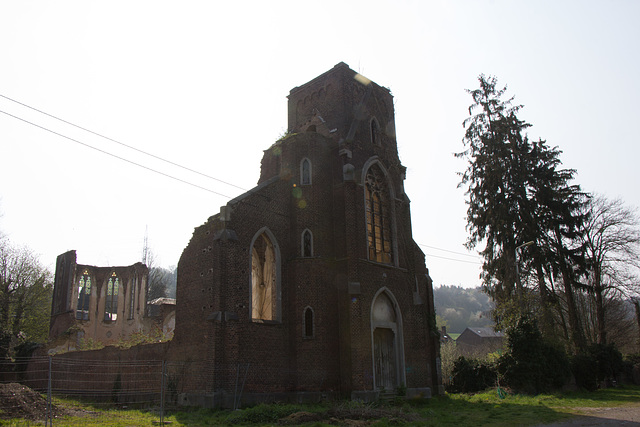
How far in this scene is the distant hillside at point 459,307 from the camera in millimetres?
120688

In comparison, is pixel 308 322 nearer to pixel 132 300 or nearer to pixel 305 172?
pixel 305 172

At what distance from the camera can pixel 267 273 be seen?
21.0 metres

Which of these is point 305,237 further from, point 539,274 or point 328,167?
point 539,274

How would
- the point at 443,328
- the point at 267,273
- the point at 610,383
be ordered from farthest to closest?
1. the point at 443,328
2. the point at 610,383
3. the point at 267,273

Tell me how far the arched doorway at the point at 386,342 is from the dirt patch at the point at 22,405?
10930 mm

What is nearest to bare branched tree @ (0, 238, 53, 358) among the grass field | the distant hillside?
the grass field

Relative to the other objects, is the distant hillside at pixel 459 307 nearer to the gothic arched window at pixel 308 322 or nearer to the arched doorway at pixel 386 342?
the arched doorway at pixel 386 342

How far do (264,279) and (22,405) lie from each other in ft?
32.8

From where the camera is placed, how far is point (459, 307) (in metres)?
139

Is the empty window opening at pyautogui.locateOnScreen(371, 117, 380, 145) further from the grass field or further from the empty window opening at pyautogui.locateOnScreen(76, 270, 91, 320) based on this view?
the empty window opening at pyautogui.locateOnScreen(76, 270, 91, 320)

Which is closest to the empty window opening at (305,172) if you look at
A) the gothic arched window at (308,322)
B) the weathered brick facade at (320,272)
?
the weathered brick facade at (320,272)

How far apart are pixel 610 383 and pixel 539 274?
7189 mm

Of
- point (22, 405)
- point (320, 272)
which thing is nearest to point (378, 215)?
point (320, 272)

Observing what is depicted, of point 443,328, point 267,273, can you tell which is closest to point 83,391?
point 267,273
